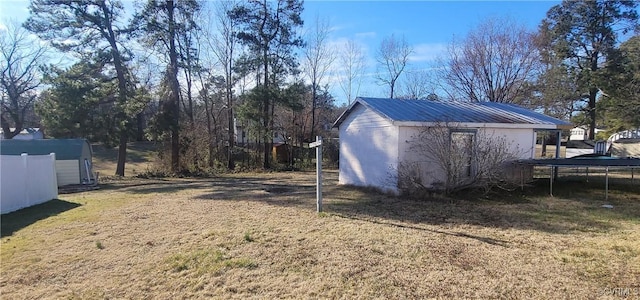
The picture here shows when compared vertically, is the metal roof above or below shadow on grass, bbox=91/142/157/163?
above

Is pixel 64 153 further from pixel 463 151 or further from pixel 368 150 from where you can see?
pixel 463 151

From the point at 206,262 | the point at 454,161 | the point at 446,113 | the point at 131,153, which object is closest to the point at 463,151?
the point at 454,161

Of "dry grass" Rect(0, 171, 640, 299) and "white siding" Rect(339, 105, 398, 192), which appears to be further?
"white siding" Rect(339, 105, 398, 192)

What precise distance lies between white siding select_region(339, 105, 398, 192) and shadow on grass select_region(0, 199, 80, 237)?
27.5 ft

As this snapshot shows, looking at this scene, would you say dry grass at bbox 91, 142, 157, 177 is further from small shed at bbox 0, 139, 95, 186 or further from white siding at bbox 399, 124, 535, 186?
white siding at bbox 399, 124, 535, 186

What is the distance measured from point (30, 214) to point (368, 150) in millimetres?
9121

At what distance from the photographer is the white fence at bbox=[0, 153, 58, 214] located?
8406mm

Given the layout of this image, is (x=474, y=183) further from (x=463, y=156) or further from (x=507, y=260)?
(x=507, y=260)

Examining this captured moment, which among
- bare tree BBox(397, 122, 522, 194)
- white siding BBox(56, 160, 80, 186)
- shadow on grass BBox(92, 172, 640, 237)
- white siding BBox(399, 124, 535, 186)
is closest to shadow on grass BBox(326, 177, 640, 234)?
shadow on grass BBox(92, 172, 640, 237)

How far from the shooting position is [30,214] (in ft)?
28.1

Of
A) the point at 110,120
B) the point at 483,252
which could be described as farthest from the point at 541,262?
the point at 110,120

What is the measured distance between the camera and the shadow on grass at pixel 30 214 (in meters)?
7.17

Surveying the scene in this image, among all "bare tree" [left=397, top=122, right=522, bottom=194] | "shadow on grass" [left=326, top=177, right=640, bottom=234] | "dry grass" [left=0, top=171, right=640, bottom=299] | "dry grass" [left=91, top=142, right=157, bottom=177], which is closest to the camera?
"dry grass" [left=0, top=171, right=640, bottom=299]

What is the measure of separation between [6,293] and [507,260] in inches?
227
